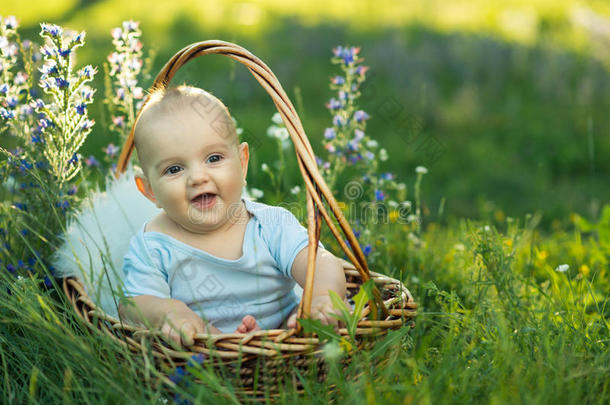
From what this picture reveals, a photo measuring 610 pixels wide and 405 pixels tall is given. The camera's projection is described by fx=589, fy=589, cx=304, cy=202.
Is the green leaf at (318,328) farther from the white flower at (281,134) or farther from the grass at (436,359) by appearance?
the white flower at (281,134)

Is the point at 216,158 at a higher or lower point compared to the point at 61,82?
lower

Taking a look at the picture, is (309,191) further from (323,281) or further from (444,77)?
(444,77)

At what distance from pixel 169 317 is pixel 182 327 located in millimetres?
125

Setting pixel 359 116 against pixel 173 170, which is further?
pixel 359 116

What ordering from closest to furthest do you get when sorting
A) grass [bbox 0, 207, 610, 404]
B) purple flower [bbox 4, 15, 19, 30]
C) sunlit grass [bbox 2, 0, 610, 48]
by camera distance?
grass [bbox 0, 207, 610, 404], purple flower [bbox 4, 15, 19, 30], sunlit grass [bbox 2, 0, 610, 48]

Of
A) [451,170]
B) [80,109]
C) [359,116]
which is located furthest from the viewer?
[451,170]

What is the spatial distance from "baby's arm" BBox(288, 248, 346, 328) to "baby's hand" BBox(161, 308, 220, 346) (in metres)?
0.30

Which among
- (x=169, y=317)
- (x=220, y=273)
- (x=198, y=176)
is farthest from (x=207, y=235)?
(x=169, y=317)

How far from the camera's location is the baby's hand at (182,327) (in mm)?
1671

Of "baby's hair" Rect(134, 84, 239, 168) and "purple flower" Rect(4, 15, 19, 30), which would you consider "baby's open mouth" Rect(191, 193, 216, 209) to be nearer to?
"baby's hair" Rect(134, 84, 239, 168)

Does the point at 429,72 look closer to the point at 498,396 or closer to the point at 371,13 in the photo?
the point at 371,13

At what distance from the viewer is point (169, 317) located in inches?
73.3

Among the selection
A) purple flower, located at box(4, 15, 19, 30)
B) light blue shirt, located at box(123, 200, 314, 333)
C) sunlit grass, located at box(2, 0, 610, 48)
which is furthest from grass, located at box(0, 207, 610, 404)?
sunlit grass, located at box(2, 0, 610, 48)

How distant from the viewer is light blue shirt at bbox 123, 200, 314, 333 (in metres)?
2.18
